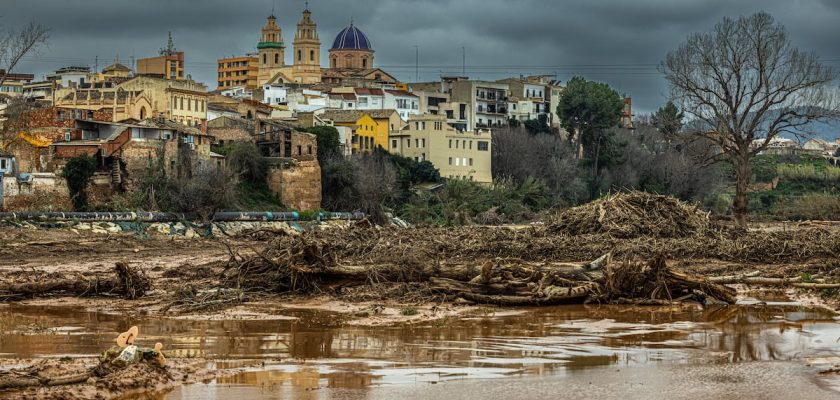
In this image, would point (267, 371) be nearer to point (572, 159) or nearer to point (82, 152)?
Result: point (82, 152)

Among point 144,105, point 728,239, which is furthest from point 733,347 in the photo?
point 144,105

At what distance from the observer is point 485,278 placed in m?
18.4

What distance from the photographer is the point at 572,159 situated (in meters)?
75.9

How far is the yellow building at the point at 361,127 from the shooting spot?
6975 centimetres

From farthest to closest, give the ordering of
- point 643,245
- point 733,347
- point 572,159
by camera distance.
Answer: point 572,159 → point 643,245 → point 733,347

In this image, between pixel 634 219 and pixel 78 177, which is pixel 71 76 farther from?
pixel 634 219

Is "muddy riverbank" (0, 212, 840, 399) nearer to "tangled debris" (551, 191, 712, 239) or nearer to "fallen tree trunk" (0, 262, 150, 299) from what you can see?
"fallen tree trunk" (0, 262, 150, 299)

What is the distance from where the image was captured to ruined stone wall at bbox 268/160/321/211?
52.7 m

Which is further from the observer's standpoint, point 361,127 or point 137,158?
point 361,127

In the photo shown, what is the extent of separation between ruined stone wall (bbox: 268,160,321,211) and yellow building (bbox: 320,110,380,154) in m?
14.0

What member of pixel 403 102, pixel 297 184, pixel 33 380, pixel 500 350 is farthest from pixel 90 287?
pixel 403 102

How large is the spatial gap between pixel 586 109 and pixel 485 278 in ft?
208

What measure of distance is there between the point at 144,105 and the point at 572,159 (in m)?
27.4

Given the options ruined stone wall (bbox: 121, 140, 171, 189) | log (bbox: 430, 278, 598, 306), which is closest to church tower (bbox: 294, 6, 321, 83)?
ruined stone wall (bbox: 121, 140, 171, 189)
